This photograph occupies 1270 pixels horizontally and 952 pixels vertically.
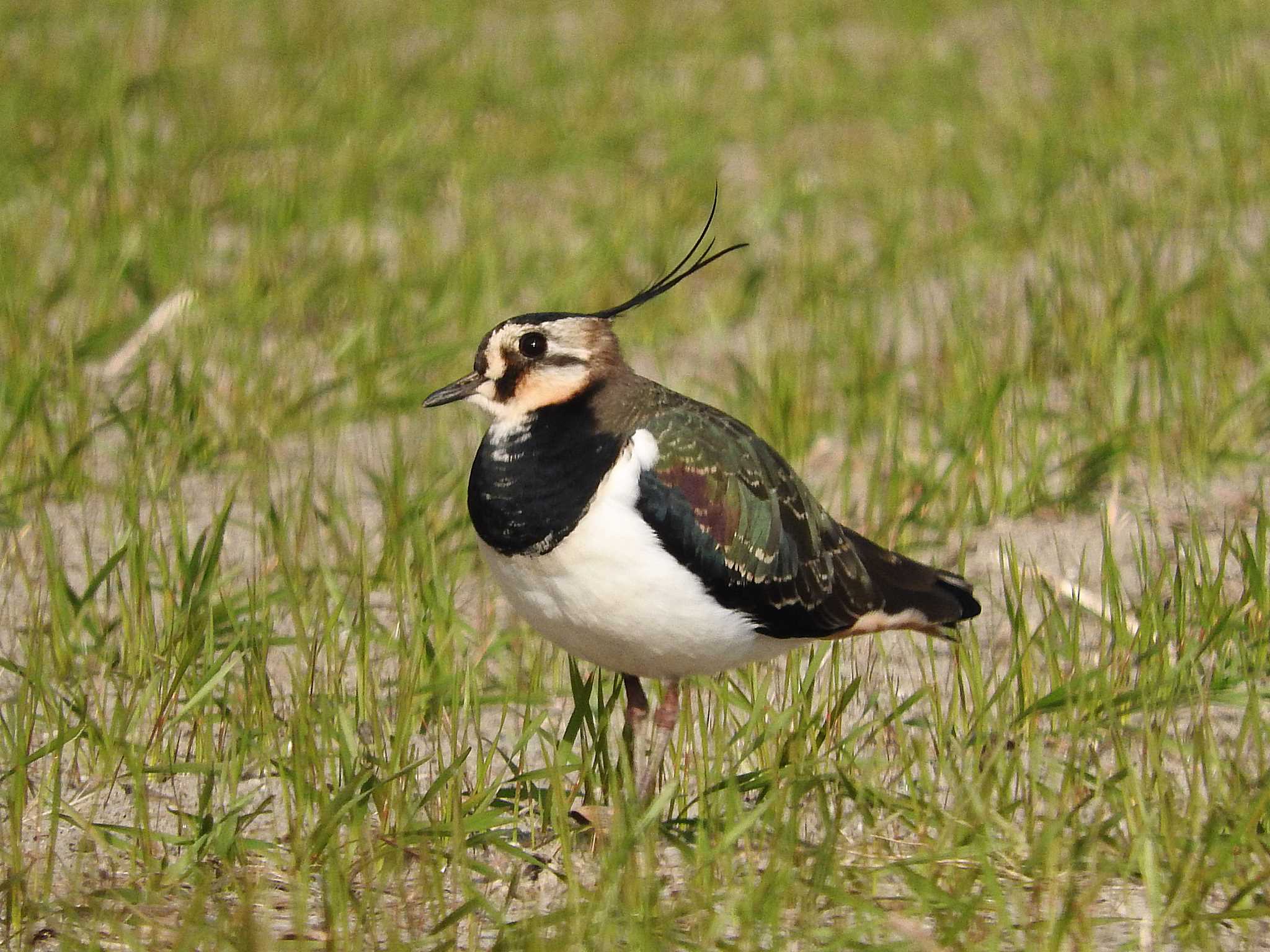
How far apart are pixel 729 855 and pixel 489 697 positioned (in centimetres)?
85

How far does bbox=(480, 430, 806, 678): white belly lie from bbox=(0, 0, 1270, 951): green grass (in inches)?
8.3

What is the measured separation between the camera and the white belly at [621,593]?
3.06 m

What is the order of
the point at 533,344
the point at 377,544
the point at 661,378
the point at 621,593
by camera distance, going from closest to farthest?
the point at 621,593 < the point at 533,344 < the point at 377,544 < the point at 661,378

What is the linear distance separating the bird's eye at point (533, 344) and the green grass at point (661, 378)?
58 cm

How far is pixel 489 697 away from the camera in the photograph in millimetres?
3617

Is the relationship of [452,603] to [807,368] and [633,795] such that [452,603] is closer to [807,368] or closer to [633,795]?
[633,795]

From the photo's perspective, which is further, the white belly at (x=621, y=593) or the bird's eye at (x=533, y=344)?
the bird's eye at (x=533, y=344)

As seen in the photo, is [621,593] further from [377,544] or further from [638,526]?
[377,544]

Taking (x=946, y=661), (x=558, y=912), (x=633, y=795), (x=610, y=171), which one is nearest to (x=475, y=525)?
(x=633, y=795)

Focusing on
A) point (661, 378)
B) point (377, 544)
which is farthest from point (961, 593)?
point (661, 378)

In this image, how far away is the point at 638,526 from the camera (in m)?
3.09

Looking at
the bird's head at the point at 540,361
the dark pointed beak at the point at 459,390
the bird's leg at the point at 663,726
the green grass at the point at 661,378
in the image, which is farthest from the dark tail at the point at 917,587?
the dark pointed beak at the point at 459,390

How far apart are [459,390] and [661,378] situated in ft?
8.11

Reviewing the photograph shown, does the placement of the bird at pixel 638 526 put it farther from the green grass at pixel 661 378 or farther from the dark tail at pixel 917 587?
the green grass at pixel 661 378
